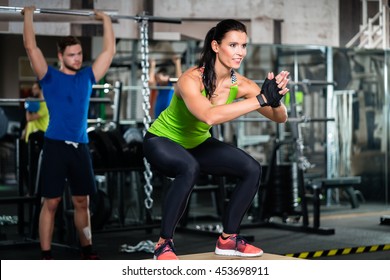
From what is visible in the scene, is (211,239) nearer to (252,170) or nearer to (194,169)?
(252,170)

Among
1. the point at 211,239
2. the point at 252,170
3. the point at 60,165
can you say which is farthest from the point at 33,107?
the point at 252,170

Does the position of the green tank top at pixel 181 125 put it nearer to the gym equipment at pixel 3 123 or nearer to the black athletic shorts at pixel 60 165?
the black athletic shorts at pixel 60 165

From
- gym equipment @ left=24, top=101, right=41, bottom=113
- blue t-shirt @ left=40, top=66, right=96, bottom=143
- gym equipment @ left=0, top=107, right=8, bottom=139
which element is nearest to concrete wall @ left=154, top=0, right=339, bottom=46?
gym equipment @ left=24, top=101, right=41, bottom=113

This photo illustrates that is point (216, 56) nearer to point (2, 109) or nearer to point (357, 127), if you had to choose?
point (2, 109)

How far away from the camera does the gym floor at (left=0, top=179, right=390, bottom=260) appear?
6152 mm

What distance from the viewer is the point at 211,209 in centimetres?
864

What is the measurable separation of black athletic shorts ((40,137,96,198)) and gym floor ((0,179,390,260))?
868 mm

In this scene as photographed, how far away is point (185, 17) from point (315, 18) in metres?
1.27

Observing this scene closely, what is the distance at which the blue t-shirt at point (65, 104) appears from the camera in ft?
17.3

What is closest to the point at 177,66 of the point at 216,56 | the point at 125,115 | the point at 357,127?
the point at 125,115

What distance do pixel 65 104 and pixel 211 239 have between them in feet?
7.48

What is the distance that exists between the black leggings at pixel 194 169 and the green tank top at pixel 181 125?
38 mm

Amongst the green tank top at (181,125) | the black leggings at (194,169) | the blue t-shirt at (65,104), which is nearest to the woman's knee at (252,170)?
the black leggings at (194,169)

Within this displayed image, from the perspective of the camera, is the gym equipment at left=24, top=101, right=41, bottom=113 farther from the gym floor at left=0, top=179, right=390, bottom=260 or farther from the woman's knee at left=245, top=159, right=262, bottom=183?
the woman's knee at left=245, top=159, right=262, bottom=183
